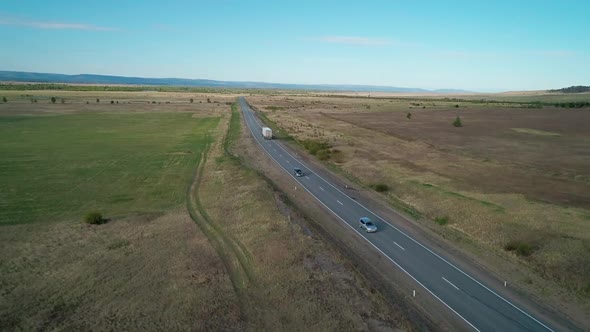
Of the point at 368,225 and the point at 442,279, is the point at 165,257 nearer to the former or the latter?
the point at 368,225

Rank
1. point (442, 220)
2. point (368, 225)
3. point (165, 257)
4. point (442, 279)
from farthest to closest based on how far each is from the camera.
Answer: point (442, 220) < point (368, 225) < point (165, 257) < point (442, 279)

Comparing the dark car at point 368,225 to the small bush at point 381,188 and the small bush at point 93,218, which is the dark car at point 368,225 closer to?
the small bush at point 381,188

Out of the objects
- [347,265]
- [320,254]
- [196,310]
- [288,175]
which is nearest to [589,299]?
[347,265]

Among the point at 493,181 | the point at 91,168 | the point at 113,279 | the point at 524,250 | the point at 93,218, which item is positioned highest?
the point at 493,181

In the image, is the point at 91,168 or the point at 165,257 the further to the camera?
the point at 91,168

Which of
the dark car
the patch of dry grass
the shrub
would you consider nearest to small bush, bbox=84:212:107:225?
the patch of dry grass

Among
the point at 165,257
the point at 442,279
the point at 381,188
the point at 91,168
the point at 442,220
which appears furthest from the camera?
the point at 91,168

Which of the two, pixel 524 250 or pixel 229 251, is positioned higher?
pixel 524 250

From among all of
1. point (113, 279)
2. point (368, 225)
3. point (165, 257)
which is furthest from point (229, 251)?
point (368, 225)
